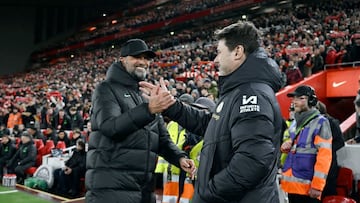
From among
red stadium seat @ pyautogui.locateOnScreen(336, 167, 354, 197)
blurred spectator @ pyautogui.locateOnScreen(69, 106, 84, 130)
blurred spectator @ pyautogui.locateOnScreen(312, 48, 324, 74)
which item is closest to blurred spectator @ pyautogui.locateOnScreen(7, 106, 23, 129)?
blurred spectator @ pyautogui.locateOnScreen(69, 106, 84, 130)

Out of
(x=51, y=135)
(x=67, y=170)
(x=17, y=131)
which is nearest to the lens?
(x=67, y=170)

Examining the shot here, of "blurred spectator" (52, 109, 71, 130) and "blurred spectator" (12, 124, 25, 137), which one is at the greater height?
"blurred spectator" (52, 109, 71, 130)

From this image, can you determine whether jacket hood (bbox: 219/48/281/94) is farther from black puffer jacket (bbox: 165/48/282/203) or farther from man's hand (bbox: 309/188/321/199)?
man's hand (bbox: 309/188/321/199)

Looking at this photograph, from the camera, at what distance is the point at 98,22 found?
4544 centimetres

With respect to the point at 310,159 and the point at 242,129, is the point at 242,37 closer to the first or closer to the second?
the point at 242,129

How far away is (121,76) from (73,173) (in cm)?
569

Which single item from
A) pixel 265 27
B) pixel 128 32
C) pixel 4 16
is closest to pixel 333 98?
pixel 265 27

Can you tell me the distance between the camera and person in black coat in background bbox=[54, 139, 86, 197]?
7.91 metres

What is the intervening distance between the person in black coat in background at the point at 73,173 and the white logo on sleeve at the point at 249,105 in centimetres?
653

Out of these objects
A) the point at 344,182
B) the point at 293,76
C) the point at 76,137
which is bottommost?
the point at 76,137

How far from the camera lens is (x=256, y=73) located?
75.0 inches

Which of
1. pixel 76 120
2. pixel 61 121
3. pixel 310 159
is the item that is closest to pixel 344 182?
pixel 310 159

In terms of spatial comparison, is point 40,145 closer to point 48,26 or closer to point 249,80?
point 249,80

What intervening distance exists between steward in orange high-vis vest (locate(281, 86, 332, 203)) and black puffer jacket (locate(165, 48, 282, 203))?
166 cm
